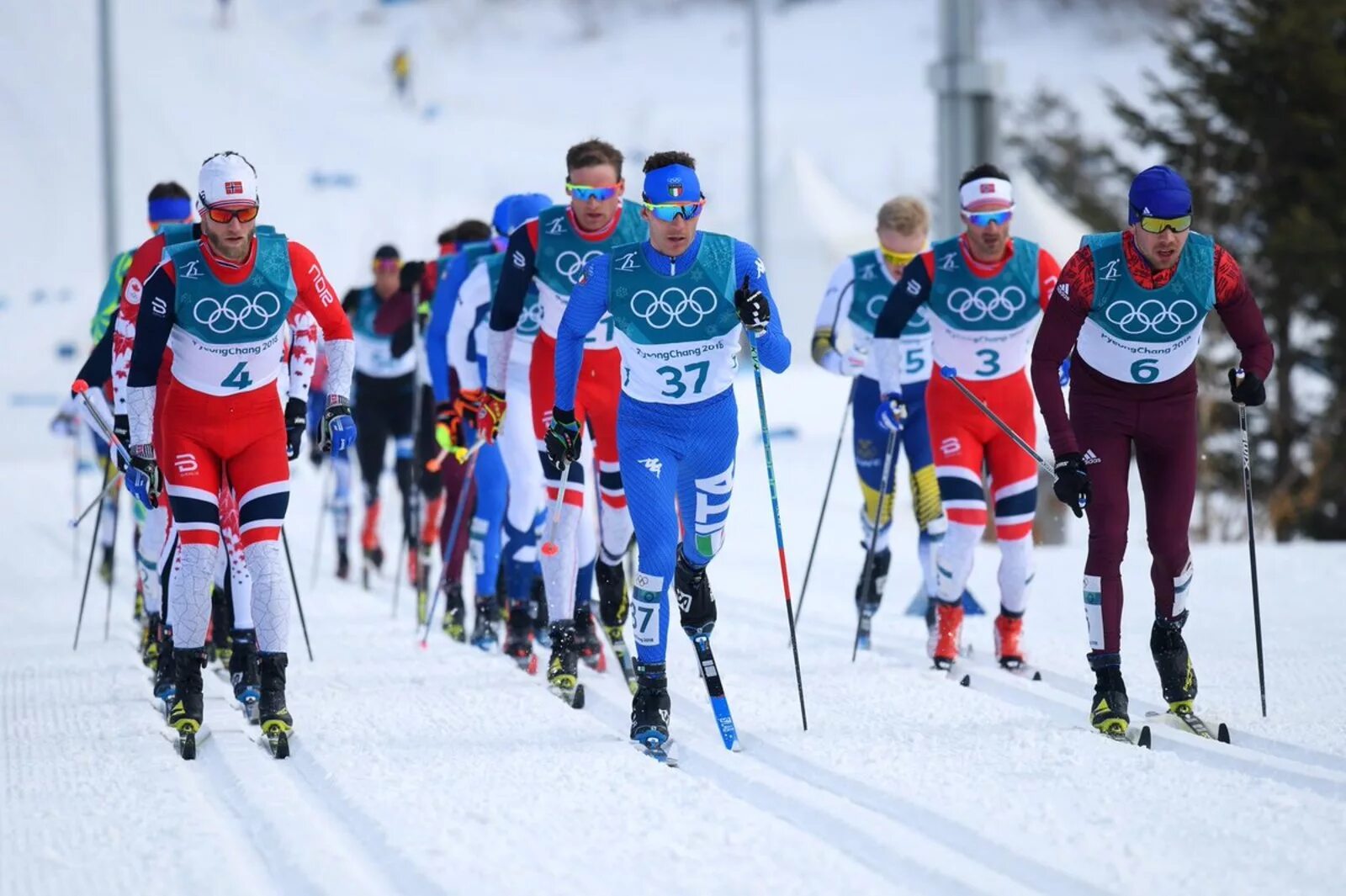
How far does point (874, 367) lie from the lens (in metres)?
8.60

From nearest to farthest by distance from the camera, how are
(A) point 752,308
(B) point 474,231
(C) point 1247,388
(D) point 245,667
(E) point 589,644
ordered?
1. (A) point 752,308
2. (C) point 1247,388
3. (D) point 245,667
4. (E) point 589,644
5. (B) point 474,231

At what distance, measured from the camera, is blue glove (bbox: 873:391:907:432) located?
8055 millimetres

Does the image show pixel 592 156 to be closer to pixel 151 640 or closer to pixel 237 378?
pixel 237 378

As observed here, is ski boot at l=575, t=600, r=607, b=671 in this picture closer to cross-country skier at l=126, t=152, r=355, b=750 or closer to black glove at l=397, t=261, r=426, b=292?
cross-country skier at l=126, t=152, r=355, b=750

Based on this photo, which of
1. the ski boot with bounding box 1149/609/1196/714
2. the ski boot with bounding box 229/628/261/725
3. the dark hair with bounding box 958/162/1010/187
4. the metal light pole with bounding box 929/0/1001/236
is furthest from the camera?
the metal light pole with bounding box 929/0/1001/236

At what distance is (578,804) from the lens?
5422mm

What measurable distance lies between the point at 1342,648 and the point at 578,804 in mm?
4388

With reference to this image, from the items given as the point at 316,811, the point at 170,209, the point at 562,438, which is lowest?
the point at 316,811

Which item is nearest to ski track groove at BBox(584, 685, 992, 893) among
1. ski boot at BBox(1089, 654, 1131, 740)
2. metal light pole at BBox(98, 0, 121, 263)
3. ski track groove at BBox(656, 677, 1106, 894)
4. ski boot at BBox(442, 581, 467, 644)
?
ski track groove at BBox(656, 677, 1106, 894)

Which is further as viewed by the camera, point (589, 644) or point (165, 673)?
point (589, 644)

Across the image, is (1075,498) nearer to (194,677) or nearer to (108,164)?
(194,677)

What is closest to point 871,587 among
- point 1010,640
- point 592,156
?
point 1010,640

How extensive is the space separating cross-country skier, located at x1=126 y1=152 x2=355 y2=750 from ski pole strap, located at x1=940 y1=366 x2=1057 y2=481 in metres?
2.67

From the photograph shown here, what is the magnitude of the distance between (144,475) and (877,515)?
147 inches
